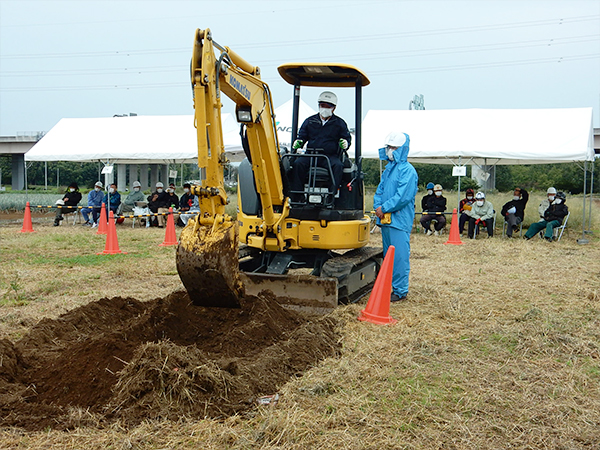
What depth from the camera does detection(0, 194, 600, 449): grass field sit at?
354 cm

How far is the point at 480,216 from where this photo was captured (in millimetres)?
15984

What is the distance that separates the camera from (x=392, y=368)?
15.8 ft

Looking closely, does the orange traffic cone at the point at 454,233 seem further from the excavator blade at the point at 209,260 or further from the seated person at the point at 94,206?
the seated person at the point at 94,206

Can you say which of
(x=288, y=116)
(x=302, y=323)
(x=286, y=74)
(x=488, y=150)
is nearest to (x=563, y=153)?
(x=488, y=150)

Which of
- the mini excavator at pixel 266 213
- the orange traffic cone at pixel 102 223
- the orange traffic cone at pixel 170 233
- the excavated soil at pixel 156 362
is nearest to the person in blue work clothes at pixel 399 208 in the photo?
the mini excavator at pixel 266 213

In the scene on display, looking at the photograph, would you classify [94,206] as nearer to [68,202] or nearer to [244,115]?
[68,202]

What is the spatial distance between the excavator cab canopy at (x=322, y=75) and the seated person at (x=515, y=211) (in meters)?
9.64

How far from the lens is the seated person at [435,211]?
53.8ft

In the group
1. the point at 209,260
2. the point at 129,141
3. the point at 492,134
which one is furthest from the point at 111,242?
the point at 492,134

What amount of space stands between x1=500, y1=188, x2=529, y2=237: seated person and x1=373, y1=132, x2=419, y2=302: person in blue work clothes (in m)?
9.39

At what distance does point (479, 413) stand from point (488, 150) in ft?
43.2

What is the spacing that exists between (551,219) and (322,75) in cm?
1001

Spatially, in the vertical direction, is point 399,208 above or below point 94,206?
above

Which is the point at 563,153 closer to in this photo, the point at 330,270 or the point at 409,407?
the point at 330,270
